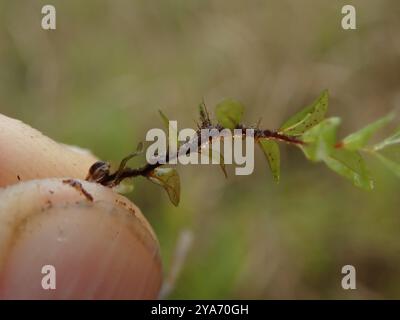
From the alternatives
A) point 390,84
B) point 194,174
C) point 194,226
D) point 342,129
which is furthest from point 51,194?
point 390,84

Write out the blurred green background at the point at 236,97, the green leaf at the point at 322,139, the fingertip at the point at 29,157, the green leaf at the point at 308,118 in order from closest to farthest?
the green leaf at the point at 322,139 → the green leaf at the point at 308,118 → the fingertip at the point at 29,157 → the blurred green background at the point at 236,97

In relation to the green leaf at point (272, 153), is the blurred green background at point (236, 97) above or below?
above

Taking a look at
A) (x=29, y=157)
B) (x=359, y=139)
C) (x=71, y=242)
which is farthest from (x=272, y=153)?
(x=29, y=157)

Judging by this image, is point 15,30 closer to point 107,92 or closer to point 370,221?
point 107,92

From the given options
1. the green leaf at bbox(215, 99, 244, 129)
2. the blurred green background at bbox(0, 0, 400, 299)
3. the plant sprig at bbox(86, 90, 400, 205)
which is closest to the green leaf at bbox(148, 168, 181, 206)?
the plant sprig at bbox(86, 90, 400, 205)

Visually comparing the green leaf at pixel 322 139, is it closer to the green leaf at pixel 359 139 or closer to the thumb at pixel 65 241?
the green leaf at pixel 359 139

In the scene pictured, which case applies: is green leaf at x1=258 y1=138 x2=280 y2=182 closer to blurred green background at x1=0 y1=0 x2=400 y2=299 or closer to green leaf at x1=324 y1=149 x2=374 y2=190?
green leaf at x1=324 y1=149 x2=374 y2=190

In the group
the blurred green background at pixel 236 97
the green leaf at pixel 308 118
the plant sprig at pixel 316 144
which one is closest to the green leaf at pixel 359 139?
the plant sprig at pixel 316 144
